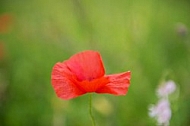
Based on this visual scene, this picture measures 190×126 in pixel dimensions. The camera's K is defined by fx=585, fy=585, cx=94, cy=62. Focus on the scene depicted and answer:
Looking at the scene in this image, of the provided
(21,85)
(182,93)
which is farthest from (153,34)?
(182,93)

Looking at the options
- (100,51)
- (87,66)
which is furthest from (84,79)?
(100,51)

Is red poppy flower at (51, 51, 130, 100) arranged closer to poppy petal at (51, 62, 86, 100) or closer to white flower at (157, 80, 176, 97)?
poppy petal at (51, 62, 86, 100)

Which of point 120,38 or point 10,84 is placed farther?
point 120,38

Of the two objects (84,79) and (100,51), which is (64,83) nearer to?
(84,79)

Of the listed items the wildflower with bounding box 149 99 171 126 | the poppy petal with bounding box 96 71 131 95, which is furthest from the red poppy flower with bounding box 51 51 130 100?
the wildflower with bounding box 149 99 171 126

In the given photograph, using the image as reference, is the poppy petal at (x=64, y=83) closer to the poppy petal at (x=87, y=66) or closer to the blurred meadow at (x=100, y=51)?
the poppy petal at (x=87, y=66)

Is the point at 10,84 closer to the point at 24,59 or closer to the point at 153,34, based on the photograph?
the point at 24,59

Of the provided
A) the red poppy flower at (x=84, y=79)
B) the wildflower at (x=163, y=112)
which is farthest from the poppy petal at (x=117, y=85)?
the wildflower at (x=163, y=112)
